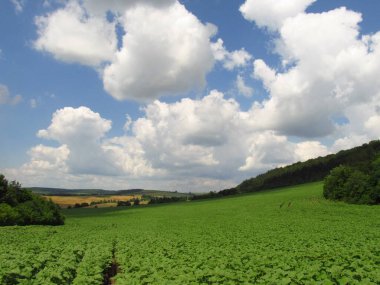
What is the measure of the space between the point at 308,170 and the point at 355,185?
72.6 meters

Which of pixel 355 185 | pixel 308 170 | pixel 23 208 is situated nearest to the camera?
pixel 23 208

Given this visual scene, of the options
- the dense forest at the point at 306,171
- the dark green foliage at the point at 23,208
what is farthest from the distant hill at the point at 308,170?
the dark green foliage at the point at 23,208

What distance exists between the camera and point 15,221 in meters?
63.0

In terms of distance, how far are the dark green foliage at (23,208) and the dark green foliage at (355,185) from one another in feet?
180

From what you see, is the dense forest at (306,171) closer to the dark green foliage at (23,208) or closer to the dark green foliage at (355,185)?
the dark green foliage at (355,185)

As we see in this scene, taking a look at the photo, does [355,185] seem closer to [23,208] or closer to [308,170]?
[23,208]

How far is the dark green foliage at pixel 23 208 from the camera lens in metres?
62.3

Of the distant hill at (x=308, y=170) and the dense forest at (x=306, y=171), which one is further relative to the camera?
the dense forest at (x=306, y=171)

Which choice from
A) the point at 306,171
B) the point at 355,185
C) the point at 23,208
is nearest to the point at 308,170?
the point at 306,171

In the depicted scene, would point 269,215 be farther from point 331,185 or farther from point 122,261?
point 122,261

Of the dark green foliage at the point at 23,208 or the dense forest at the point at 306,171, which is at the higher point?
the dense forest at the point at 306,171

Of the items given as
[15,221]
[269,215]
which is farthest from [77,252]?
[269,215]

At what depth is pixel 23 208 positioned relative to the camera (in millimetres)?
65250

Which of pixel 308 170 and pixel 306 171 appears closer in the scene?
pixel 308 170
